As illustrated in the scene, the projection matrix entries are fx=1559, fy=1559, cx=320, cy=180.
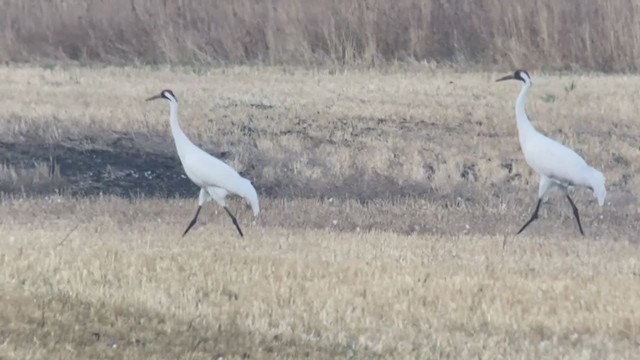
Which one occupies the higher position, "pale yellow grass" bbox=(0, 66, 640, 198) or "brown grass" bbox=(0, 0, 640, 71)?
"pale yellow grass" bbox=(0, 66, 640, 198)

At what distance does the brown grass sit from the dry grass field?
0.96 m

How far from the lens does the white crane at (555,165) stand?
1216 centimetres

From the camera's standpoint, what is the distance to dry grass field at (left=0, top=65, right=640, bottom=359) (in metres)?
8.09

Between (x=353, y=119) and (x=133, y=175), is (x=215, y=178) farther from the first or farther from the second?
(x=353, y=119)

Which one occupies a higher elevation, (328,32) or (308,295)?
(308,295)

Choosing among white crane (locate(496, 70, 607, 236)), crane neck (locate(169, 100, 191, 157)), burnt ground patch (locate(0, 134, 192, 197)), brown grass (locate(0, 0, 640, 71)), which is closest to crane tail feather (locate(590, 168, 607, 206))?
white crane (locate(496, 70, 607, 236))

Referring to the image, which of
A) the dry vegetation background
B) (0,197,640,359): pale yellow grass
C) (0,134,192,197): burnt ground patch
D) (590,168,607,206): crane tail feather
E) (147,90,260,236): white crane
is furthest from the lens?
(0,134,192,197): burnt ground patch

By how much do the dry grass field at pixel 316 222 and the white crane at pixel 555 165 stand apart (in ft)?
1.38

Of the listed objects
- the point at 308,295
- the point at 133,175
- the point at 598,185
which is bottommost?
the point at 133,175

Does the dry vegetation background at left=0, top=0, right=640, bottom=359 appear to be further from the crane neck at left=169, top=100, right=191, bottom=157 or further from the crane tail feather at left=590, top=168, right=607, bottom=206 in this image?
the crane neck at left=169, top=100, right=191, bottom=157

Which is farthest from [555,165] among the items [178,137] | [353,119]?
[353,119]

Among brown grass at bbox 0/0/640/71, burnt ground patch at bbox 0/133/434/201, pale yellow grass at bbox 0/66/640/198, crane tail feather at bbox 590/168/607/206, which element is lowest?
brown grass at bbox 0/0/640/71

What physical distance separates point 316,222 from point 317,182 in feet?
6.60

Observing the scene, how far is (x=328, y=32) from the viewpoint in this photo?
21.9 m
